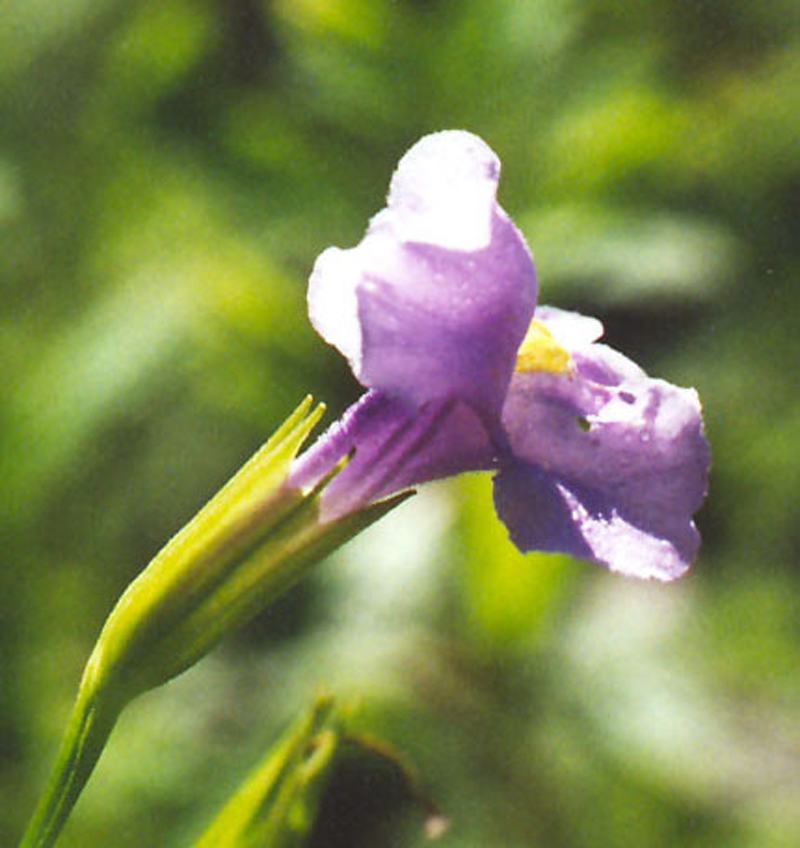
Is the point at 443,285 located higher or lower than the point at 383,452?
higher

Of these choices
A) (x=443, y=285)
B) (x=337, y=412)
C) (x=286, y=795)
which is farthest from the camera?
(x=337, y=412)

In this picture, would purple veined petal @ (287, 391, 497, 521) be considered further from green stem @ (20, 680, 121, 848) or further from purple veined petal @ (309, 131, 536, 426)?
green stem @ (20, 680, 121, 848)

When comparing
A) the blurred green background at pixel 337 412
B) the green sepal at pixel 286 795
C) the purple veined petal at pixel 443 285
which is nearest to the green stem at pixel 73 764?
the green sepal at pixel 286 795

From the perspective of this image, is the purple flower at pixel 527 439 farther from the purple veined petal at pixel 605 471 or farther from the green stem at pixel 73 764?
the green stem at pixel 73 764

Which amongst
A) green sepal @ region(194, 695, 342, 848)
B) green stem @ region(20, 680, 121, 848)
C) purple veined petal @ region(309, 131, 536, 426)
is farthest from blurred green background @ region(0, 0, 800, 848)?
purple veined petal @ region(309, 131, 536, 426)

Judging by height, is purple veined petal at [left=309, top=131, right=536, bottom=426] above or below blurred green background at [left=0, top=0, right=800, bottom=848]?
above

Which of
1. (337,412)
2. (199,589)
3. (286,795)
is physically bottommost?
(337,412)

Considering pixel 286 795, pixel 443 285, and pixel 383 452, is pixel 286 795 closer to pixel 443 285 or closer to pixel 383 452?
pixel 383 452

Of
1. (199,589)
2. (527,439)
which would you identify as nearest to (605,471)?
(527,439)
